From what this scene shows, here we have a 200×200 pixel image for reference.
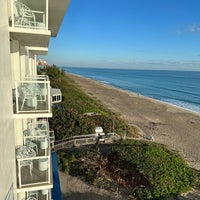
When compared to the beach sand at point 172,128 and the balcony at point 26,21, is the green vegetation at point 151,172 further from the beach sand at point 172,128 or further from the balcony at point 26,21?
the balcony at point 26,21

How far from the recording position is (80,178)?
47.5 ft

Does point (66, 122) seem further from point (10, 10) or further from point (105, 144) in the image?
point (10, 10)

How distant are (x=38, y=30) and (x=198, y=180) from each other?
46.8 feet

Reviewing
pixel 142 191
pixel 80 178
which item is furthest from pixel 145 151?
pixel 80 178

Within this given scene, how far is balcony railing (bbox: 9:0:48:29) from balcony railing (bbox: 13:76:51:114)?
4.92 ft

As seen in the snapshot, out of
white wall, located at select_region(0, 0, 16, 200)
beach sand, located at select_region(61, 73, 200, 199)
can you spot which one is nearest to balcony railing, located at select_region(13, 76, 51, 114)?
white wall, located at select_region(0, 0, 16, 200)

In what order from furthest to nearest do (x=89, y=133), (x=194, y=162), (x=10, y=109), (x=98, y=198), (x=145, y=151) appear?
(x=89, y=133) < (x=194, y=162) < (x=145, y=151) < (x=98, y=198) < (x=10, y=109)

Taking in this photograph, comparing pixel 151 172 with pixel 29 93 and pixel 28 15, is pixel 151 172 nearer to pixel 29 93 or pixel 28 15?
pixel 29 93

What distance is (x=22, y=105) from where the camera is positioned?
5.93m

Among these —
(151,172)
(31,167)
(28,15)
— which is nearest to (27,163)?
(31,167)

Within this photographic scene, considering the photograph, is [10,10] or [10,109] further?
[10,10]

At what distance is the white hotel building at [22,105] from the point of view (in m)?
4.43

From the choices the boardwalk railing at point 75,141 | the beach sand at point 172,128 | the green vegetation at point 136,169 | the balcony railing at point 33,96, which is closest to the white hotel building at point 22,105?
the balcony railing at point 33,96

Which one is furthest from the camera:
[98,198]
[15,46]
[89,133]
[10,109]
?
[89,133]
